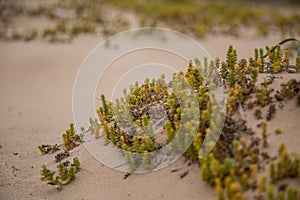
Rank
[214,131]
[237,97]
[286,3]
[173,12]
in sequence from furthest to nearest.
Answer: [286,3] < [173,12] < [237,97] < [214,131]

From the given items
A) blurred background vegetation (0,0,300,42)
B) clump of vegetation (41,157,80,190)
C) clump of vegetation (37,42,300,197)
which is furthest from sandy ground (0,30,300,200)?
blurred background vegetation (0,0,300,42)

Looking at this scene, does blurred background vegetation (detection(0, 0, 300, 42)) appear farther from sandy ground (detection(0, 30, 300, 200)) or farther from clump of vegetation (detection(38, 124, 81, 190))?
clump of vegetation (detection(38, 124, 81, 190))

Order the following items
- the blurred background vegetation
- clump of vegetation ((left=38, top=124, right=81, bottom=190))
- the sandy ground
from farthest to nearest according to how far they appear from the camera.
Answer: the blurred background vegetation, clump of vegetation ((left=38, top=124, right=81, bottom=190)), the sandy ground

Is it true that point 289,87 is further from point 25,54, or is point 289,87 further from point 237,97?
point 25,54

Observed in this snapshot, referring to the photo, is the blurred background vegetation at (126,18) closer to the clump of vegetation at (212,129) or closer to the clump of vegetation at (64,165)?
the clump of vegetation at (212,129)

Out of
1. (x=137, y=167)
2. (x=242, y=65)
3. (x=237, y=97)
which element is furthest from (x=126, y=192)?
(x=242, y=65)

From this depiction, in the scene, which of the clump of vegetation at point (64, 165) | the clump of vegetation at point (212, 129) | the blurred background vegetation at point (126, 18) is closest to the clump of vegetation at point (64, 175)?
the clump of vegetation at point (64, 165)
